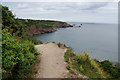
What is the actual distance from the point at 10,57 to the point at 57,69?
363cm

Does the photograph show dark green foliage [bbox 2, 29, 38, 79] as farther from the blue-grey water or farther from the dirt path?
the blue-grey water

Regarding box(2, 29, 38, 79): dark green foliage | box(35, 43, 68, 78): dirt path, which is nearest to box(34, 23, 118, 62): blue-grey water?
box(35, 43, 68, 78): dirt path

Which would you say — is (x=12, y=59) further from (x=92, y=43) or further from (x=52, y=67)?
(x=92, y=43)

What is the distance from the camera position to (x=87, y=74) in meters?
7.75

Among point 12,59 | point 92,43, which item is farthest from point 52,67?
point 92,43

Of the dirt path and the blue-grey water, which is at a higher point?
the dirt path

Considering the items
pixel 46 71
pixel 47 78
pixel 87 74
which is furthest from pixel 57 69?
pixel 87 74

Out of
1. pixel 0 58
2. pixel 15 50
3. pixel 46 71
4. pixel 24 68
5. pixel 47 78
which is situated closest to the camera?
pixel 0 58

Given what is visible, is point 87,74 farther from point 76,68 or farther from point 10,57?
point 10,57

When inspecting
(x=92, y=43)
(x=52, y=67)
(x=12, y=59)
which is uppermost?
(x=12, y=59)

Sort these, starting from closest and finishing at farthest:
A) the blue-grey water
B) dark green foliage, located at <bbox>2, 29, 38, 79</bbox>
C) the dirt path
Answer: dark green foliage, located at <bbox>2, 29, 38, 79</bbox>
the dirt path
the blue-grey water

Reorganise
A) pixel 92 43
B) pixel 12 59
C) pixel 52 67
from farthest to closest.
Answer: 1. pixel 92 43
2. pixel 52 67
3. pixel 12 59

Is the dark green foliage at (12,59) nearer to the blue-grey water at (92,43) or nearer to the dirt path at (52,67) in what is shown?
the dirt path at (52,67)

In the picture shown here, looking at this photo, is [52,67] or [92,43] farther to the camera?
[92,43]
